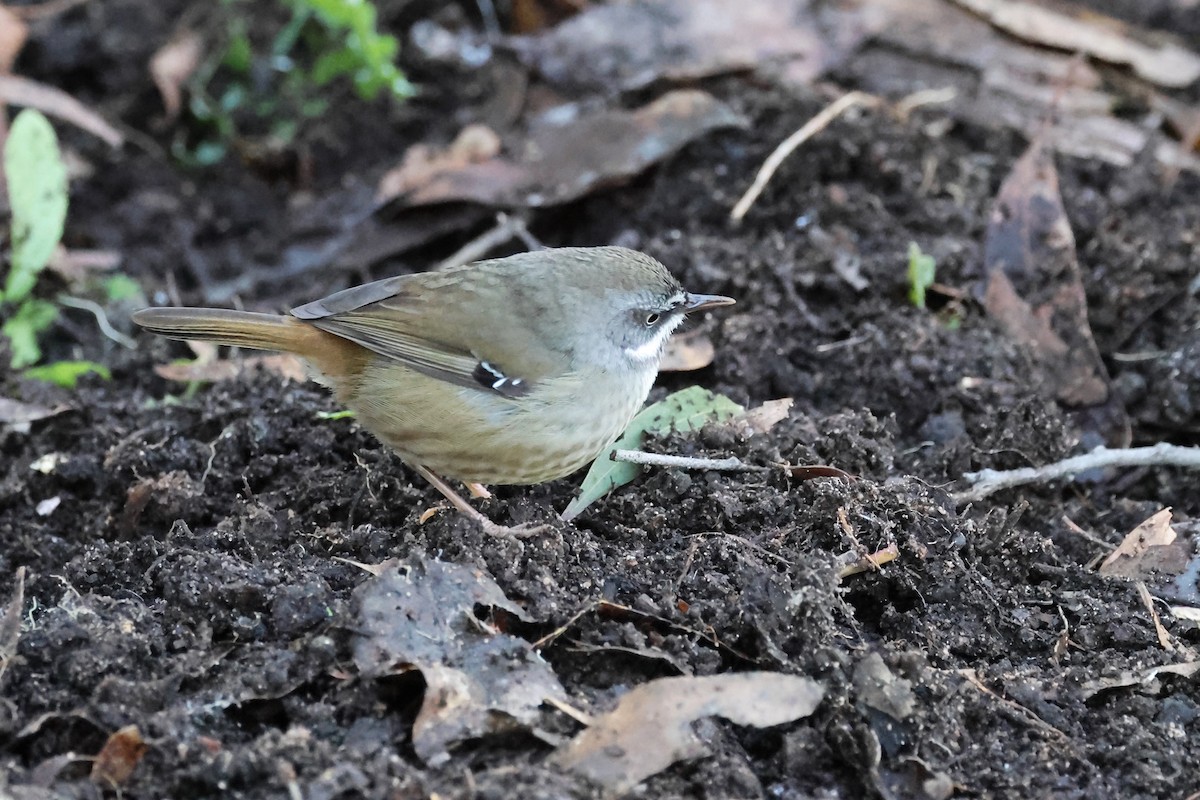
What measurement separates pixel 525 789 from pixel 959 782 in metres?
1.02

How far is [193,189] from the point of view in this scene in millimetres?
6527

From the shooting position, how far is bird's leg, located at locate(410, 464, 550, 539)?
11.3 feet

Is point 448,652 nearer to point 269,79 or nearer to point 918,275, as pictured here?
point 918,275

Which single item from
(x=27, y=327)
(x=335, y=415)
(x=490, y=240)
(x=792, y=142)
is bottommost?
(x=27, y=327)

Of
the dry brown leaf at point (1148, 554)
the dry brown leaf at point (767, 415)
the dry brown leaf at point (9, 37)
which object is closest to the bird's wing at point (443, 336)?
the dry brown leaf at point (767, 415)

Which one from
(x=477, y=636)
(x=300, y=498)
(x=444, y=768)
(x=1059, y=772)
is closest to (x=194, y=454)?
(x=300, y=498)

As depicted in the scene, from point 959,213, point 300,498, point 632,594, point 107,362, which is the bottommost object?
point 107,362

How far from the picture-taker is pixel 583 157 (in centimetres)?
580

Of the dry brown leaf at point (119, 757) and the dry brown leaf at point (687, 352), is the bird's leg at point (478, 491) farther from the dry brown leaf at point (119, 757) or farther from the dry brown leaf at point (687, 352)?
the dry brown leaf at point (119, 757)

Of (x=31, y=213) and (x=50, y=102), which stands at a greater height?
(x=50, y=102)

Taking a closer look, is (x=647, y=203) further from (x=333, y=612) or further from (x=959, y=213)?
(x=333, y=612)

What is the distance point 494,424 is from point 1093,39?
14.2 feet

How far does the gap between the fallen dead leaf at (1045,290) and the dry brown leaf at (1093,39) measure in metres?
1.20

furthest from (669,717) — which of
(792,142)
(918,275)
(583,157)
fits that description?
(583,157)
